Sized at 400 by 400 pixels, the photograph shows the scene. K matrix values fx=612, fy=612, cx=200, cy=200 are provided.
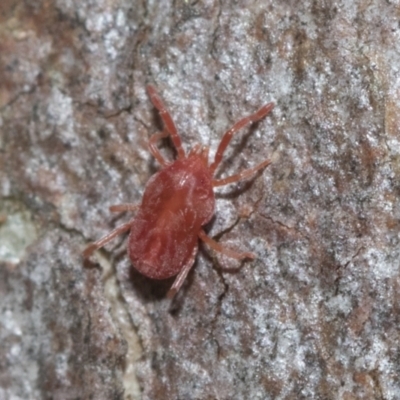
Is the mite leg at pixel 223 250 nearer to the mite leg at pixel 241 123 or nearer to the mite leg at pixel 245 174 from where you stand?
the mite leg at pixel 245 174

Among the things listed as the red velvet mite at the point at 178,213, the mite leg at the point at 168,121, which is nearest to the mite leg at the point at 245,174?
the red velvet mite at the point at 178,213

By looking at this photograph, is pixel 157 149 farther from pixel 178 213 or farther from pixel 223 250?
pixel 223 250

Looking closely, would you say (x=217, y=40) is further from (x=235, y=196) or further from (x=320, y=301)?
(x=320, y=301)

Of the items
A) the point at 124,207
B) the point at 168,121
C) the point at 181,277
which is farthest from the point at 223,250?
the point at 168,121

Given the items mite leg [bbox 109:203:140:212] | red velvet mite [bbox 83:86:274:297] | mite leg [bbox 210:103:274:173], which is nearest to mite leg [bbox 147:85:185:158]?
red velvet mite [bbox 83:86:274:297]

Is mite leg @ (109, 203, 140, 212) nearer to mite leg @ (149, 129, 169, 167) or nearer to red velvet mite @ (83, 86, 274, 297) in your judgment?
red velvet mite @ (83, 86, 274, 297)

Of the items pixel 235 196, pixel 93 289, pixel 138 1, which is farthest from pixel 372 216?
pixel 138 1
